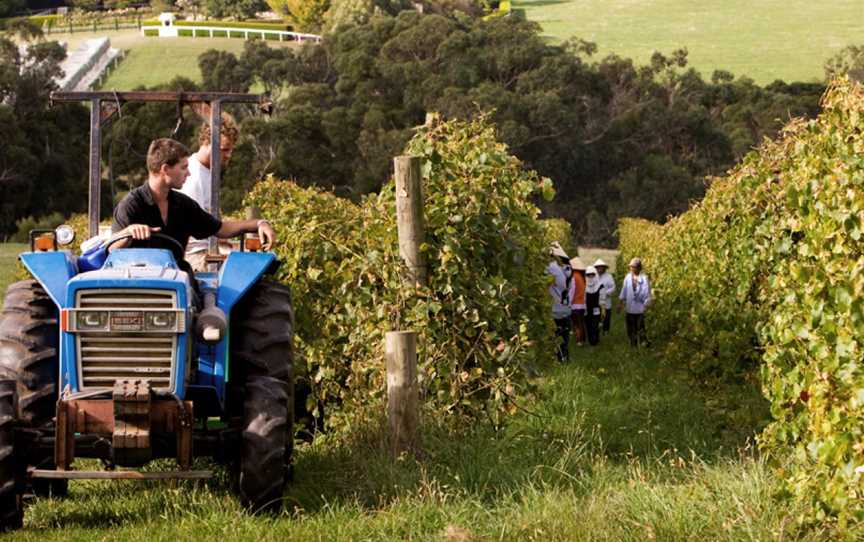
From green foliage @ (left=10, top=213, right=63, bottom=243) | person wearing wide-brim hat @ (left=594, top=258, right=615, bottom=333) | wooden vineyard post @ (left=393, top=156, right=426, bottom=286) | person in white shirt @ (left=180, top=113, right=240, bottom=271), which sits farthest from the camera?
green foliage @ (left=10, top=213, right=63, bottom=243)

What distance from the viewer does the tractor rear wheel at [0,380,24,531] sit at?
7.41 metres

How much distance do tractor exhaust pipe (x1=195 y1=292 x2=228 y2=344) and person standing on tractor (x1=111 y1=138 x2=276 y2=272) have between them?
1.66 feet

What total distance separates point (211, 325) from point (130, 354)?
42 cm

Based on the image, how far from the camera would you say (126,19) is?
129 m

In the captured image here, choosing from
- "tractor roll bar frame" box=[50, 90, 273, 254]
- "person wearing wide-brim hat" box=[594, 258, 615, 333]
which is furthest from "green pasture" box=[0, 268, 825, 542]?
"person wearing wide-brim hat" box=[594, 258, 615, 333]

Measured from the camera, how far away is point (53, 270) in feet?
26.2

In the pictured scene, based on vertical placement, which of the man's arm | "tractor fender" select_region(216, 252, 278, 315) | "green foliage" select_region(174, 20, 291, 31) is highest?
"green foliage" select_region(174, 20, 291, 31)

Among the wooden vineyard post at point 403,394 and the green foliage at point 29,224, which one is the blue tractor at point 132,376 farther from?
the green foliage at point 29,224

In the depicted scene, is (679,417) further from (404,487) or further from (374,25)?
(374,25)

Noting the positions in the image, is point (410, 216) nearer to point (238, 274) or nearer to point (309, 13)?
point (238, 274)

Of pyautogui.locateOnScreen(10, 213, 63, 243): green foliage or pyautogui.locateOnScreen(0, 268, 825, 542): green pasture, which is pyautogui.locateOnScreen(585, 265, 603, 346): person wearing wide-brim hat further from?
pyautogui.locateOnScreen(10, 213, 63, 243): green foliage

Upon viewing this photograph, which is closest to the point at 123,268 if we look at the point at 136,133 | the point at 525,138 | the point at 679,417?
the point at 679,417

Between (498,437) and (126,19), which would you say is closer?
(498,437)

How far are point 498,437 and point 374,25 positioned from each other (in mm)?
74009
